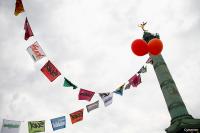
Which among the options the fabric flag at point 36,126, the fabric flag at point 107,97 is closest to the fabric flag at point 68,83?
the fabric flag at point 107,97

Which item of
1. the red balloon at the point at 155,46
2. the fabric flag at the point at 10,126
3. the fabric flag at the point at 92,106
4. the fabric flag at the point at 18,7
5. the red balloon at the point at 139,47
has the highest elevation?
the fabric flag at the point at 18,7

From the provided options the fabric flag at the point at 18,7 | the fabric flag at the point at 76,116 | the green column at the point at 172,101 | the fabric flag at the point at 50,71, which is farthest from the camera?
the green column at the point at 172,101

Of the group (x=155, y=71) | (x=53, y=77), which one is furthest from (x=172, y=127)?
(x=53, y=77)

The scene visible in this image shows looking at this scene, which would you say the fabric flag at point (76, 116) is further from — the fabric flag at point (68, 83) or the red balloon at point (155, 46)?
the red balloon at point (155, 46)

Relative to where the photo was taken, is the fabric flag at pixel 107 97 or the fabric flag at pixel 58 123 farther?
the fabric flag at pixel 107 97

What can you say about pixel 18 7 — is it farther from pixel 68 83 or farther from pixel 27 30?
pixel 68 83

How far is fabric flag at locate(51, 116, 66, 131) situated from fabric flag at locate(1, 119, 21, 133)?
6.70ft

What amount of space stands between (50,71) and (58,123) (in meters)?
3.32

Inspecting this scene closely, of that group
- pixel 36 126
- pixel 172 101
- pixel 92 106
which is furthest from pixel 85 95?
pixel 172 101

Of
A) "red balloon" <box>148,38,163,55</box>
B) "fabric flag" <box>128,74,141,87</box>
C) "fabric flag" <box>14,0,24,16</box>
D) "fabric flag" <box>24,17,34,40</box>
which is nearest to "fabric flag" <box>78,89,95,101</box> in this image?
"fabric flag" <box>128,74,141,87</box>

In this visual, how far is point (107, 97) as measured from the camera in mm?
17266

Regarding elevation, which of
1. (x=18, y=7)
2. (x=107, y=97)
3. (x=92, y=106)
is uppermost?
(x=18, y=7)

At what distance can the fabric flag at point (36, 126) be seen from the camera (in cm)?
1588

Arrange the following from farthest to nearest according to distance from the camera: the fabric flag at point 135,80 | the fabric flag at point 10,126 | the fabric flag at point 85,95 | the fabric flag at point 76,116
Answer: the fabric flag at point 135,80 < the fabric flag at point 76,116 < the fabric flag at point 85,95 < the fabric flag at point 10,126
